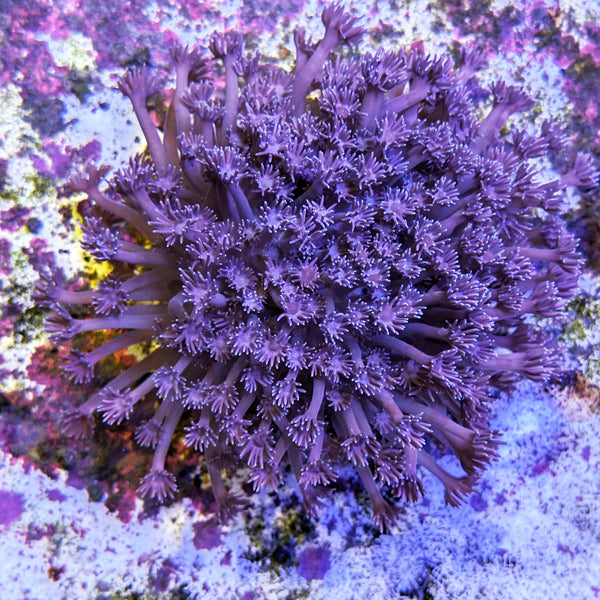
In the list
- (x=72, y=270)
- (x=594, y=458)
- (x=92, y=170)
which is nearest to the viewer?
(x=92, y=170)

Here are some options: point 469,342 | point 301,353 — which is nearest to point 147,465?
point 301,353

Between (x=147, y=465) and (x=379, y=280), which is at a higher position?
(x=379, y=280)

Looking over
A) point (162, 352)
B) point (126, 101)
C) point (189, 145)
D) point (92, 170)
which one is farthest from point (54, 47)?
point (162, 352)

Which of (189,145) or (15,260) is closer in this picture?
(189,145)

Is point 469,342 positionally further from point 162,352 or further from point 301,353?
point 162,352

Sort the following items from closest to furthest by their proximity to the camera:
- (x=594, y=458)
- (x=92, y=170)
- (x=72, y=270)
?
(x=92, y=170)
(x=72, y=270)
(x=594, y=458)

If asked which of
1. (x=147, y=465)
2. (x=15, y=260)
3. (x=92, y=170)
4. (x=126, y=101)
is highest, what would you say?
(x=126, y=101)
